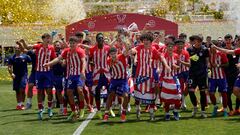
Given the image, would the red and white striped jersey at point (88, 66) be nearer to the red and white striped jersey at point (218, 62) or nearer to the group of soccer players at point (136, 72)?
the group of soccer players at point (136, 72)

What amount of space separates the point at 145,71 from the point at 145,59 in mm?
284

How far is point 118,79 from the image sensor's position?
1397 cm

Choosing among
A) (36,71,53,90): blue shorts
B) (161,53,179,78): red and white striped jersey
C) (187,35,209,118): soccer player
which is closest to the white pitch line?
(36,71,53,90): blue shorts

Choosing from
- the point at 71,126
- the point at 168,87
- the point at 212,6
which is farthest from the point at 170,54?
the point at 212,6

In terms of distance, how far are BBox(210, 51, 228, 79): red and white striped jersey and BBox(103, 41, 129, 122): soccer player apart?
2.25 metres

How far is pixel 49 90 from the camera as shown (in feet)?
48.9

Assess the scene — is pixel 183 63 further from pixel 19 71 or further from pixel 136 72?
pixel 19 71

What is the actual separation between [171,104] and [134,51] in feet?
5.01

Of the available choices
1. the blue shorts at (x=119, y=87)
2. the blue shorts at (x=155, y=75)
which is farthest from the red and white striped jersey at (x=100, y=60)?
the blue shorts at (x=155, y=75)

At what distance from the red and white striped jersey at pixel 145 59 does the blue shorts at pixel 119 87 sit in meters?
0.41

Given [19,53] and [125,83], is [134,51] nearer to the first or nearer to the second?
[125,83]

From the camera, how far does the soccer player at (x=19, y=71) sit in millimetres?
17578

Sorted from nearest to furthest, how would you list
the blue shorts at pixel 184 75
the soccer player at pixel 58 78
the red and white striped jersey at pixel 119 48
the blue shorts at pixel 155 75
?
1. the blue shorts at pixel 155 75
2. the red and white striped jersey at pixel 119 48
3. the blue shorts at pixel 184 75
4. the soccer player at pixel 58 78

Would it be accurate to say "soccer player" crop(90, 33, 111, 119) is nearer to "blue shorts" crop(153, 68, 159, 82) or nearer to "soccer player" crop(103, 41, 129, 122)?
"soccer player" crop(103, 41, 129, 122)
